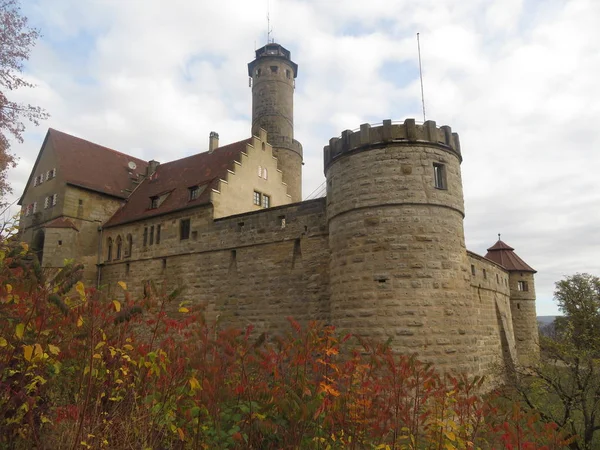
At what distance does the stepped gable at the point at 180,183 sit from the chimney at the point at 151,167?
3.42 feet

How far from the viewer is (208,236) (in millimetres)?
19344

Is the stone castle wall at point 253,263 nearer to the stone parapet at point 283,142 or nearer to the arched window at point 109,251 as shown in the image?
the arched window at point 109,251

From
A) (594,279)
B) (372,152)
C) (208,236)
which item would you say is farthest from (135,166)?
(594,279)

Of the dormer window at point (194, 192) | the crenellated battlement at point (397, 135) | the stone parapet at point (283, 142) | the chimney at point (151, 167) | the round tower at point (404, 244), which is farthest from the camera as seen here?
the chimney at point (151, 167)

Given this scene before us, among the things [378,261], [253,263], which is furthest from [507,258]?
[378,261]

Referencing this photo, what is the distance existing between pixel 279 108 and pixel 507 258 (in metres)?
18.6

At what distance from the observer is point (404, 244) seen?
39.3ft

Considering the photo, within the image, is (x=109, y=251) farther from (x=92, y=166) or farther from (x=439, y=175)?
(x=439, y=175)

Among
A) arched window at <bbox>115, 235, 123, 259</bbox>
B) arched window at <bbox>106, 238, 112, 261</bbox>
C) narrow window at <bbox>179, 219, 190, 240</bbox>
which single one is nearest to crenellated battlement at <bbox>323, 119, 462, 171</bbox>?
narrow window at <bbox>179, 219, 190, 240</bbox>

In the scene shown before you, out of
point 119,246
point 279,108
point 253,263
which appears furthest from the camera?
point 279,108

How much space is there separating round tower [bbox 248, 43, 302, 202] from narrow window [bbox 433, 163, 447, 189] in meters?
14.9

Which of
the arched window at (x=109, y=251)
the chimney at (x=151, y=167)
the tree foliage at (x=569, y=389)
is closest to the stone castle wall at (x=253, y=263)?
the arched window at (x=109, y=251)

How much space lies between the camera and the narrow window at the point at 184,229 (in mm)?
20469

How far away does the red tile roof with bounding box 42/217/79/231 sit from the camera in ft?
77.0
